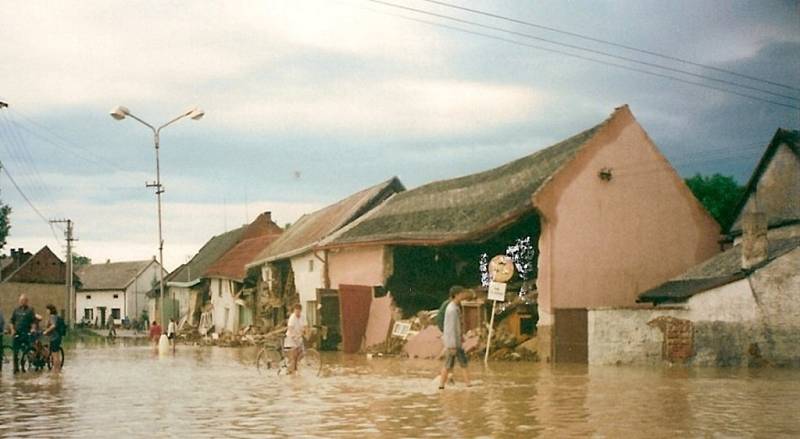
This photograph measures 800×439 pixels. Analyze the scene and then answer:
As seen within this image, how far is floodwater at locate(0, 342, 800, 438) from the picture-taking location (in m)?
12.5

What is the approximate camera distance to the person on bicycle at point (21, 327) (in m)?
25.2

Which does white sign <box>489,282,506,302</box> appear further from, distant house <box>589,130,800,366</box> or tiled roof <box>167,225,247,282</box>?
tiled roof <box>167,225,247,282</box>

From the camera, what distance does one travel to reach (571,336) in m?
29.6

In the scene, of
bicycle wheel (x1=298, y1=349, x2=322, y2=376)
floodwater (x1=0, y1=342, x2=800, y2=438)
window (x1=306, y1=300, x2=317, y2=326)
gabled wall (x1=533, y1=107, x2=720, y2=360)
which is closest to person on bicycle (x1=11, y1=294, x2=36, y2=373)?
floodwater (x1=0, y1=342, x2=800, y2=438)

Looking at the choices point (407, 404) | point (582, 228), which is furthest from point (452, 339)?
point (582, 228)

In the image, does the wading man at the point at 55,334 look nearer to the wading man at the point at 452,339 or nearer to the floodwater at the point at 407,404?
the floodwater at the point at 407,404

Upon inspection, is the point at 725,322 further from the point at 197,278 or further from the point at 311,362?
the point at 197,278

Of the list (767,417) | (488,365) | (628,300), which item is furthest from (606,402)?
(628,300)

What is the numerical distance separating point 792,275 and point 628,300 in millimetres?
6629

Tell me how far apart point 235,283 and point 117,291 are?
56.6 m

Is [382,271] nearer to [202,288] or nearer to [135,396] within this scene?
[135,396]

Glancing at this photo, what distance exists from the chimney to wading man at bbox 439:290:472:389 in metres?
12.3

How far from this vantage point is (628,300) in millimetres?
33188

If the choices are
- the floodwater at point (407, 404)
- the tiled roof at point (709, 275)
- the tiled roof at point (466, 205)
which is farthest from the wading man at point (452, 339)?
the tiled roof at point (466, 205)
